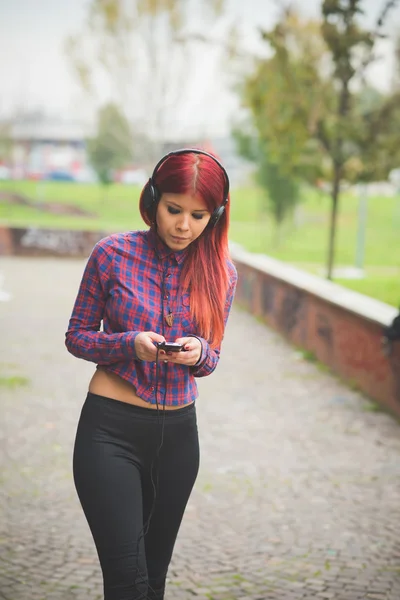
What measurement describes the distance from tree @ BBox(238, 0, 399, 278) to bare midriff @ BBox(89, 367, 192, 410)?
37.2 ft

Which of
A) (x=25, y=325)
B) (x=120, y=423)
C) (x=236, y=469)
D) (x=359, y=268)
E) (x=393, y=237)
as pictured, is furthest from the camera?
(x=393, y=237)

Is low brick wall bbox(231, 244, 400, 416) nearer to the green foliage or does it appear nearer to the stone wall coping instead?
the stone wall coping

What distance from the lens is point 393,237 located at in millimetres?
35500

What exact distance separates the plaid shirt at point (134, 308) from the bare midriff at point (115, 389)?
0.07ft

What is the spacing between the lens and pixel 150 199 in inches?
111

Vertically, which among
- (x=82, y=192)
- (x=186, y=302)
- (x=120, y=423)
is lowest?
(x=82, y=192)

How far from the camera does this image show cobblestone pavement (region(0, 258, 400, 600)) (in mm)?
4516

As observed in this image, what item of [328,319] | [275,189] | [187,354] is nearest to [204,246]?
[187,354]

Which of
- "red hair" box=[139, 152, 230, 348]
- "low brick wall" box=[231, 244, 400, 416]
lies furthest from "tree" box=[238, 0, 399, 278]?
"red hair" box=[139, 152, 230, 348]

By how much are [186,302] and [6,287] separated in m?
15.6

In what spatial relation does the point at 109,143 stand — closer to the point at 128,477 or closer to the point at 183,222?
the point at 183,222

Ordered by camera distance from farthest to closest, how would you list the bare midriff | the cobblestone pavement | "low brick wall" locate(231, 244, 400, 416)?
"low brick wall" locate(231, 244, 400, 416) → the cobblestone pavement → the bare midriff

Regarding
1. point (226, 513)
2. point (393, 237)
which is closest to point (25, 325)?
point (226, 513)

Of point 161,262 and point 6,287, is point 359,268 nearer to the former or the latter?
point 6,287
